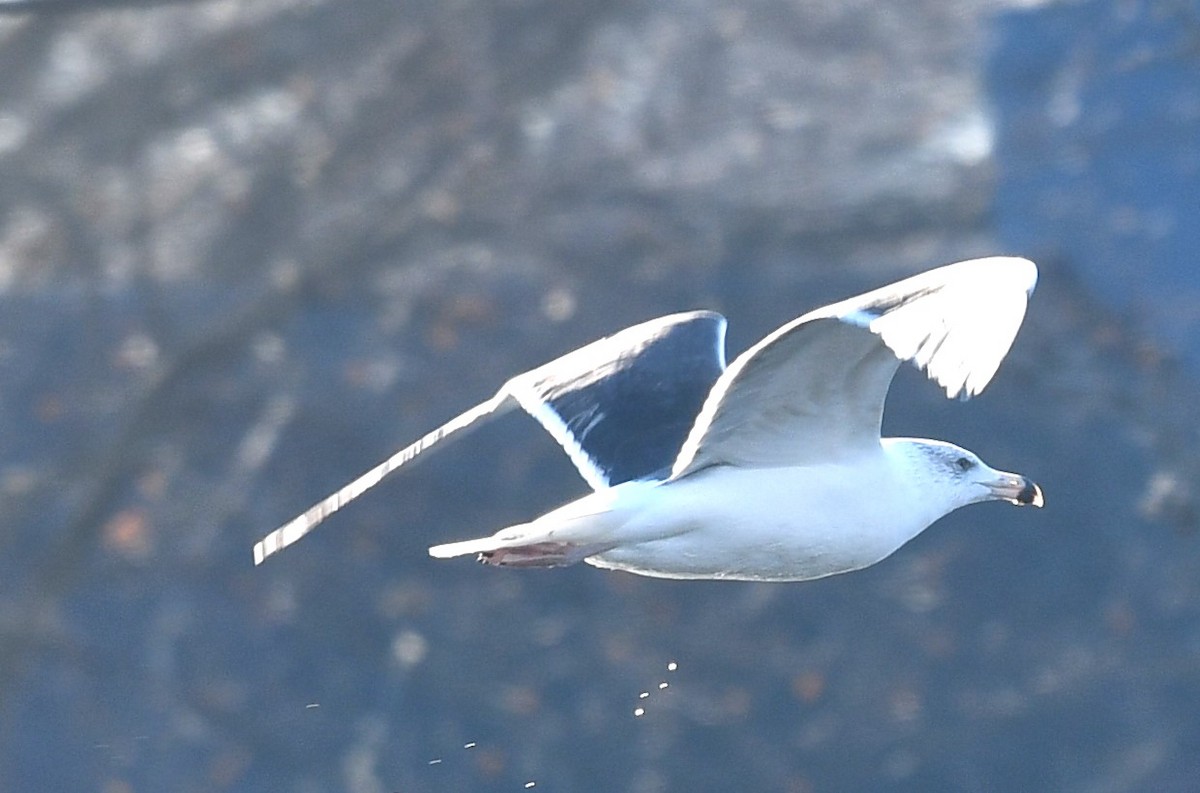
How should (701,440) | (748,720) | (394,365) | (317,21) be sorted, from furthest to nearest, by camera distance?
(317,21) → (394,365) → (748,720) → (701,440)

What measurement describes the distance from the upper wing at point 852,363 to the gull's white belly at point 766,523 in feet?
0.14

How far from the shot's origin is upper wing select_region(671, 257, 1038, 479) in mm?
2717

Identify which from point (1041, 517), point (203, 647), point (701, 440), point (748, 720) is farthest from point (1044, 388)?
point (701, 440)

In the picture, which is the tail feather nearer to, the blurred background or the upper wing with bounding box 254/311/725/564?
the upper wing with bounding box 254/311/725/564

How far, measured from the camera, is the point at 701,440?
3562 mm

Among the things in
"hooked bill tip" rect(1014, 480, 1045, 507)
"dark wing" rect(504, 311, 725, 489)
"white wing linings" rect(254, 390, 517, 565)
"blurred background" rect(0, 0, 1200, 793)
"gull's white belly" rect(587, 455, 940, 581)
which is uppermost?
"blurred background" rect(0, 0, 1200, 793)

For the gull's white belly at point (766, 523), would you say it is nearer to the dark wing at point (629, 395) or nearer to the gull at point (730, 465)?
the gull at point (730, 465)

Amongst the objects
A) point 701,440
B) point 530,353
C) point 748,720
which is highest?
point 530,353

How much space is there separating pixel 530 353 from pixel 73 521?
2020 mm

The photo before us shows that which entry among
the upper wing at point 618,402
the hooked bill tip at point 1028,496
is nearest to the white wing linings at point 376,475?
the upper wing at point 618,402

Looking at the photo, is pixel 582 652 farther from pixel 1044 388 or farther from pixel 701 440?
pixel 701 440

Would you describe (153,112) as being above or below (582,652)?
above

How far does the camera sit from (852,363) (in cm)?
330

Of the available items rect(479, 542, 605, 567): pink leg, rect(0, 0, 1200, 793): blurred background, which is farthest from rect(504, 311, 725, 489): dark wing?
rect(0, 0, 1200, 793): blurred background
